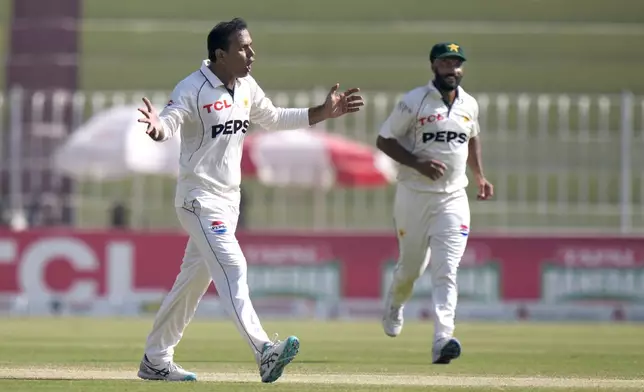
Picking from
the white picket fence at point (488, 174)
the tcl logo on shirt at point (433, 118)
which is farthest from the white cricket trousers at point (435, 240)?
the white picket fence at point (488, 174)

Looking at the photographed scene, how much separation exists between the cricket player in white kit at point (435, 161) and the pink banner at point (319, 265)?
252 inches

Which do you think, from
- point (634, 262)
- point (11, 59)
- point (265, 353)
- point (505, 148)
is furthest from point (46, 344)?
point (11, 59)

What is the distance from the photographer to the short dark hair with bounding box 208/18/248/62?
800 cm

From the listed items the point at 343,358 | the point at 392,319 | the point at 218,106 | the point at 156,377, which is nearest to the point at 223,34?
the point at 218,106

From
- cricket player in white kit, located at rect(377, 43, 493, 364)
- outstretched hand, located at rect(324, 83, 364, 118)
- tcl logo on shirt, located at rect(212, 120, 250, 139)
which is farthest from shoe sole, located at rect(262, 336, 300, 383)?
cricket player in white kit, located at rect(377, 43, 493, 364)

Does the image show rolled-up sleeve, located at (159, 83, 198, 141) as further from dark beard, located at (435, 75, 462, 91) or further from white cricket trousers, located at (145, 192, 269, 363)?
dark beard, located at (435, 75, 462, 91)

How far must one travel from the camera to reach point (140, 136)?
65.2 ft

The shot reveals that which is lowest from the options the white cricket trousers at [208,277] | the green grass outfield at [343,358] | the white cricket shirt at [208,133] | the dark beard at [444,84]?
the green grass outfield at [343,358]

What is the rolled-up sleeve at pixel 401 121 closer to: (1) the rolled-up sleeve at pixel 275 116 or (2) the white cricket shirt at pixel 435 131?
(2) the white cricket shirt at pixel 435 131

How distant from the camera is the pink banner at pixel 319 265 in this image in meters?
16.8

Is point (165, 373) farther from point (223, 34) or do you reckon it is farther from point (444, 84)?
point (444, 84)

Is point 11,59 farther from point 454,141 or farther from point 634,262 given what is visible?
point 454,141

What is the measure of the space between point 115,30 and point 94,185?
383 centimetres

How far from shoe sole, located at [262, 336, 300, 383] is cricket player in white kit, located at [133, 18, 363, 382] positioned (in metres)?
0.01
